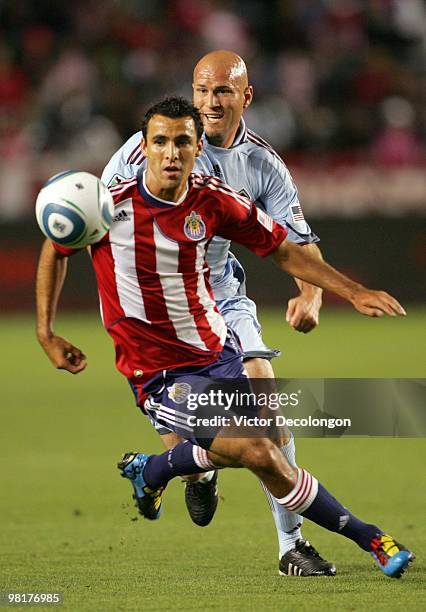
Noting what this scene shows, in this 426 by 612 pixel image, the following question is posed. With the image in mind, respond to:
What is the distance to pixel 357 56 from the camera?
19.0 m

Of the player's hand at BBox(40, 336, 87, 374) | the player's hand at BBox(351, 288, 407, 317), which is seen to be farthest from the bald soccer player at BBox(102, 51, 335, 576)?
the player's hand at BBox(40, 336, 87, 374)

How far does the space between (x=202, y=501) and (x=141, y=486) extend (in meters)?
0.38

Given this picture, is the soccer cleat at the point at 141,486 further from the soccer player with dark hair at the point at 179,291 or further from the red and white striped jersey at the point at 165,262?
the red and white striped jersey at the point at 165,262

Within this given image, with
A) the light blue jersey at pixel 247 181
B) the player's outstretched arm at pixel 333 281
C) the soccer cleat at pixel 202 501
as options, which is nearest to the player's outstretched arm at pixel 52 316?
the light blue jersey at pixel 247 181

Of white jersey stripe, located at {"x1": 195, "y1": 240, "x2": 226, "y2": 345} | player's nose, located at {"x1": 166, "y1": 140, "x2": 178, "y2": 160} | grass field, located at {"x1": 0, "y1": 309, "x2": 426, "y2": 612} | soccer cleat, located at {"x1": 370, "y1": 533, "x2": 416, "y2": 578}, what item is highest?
player's nose, located at {"x1": 166, "y1": 140, "x2": 178, "y2": 160}

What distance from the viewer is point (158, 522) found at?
7094 mm

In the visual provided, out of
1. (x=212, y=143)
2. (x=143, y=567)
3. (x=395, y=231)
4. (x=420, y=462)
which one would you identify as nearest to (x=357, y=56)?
(x=395, y=231)

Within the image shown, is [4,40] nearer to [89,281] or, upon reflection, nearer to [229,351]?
[89,281]

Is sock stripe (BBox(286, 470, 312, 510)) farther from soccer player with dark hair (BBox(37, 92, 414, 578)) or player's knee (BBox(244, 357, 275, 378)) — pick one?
player's knee (BBox(244, 357, 275, 378))

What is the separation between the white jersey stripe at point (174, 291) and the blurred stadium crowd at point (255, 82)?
11.7 meters

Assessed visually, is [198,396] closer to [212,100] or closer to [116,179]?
[116,179]

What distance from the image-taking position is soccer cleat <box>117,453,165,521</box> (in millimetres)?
6207

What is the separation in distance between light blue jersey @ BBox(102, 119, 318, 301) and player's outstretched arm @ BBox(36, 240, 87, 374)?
2.81 feet

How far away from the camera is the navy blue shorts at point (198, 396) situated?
5.34 metres
